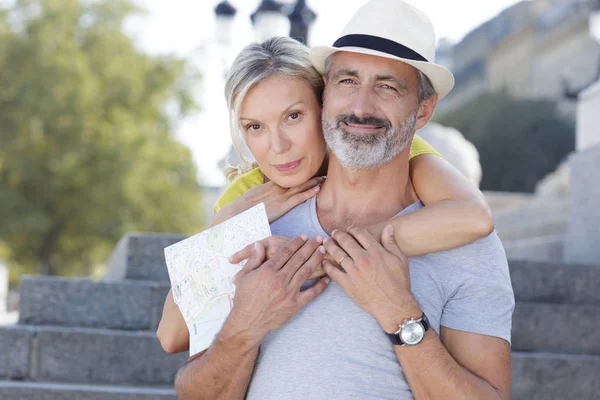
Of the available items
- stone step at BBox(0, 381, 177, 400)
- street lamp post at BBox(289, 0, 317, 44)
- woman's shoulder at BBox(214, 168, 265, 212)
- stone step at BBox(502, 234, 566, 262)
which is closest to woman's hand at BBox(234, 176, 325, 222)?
woman's shoulder at BBox(214, 168, 265, 212)

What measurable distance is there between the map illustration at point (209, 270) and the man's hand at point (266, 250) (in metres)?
0.05

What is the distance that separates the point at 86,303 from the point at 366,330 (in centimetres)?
304

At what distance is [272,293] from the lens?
9.21 feet

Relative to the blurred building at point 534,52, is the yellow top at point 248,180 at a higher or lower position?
higher

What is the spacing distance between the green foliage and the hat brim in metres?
35.7

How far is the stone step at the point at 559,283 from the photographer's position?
18.5ft

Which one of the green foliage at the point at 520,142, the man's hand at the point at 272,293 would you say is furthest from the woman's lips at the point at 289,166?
the green foliage at the point at 520,142

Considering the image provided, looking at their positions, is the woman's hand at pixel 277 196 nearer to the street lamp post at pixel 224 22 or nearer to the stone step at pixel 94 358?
the stone step at pixel 94 358

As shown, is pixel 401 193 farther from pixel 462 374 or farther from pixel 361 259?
pixel 462 374

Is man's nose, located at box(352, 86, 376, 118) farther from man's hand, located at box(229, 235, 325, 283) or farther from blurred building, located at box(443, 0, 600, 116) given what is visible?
blurred building, located at box(443, 0, 600, 116)

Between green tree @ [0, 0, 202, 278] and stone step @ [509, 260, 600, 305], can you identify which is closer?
stone step @ [509, 260, 600, 305]

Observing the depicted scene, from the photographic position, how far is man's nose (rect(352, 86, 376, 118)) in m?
2.94

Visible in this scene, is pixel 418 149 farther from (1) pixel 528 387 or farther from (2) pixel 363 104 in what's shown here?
(1) pixel 528 387

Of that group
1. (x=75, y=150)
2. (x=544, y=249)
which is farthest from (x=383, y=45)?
(x=75, y=150)
